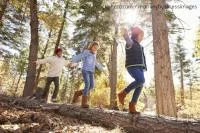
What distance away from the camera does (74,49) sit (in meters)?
23.4

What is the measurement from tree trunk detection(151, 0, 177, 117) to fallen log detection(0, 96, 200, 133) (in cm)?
165

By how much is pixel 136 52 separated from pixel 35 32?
300 inches

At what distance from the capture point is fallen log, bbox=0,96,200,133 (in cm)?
605

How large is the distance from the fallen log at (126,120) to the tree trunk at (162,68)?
1.65m

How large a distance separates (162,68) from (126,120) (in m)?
2.31

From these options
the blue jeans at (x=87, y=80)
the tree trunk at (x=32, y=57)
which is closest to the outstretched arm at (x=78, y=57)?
the blue jeans at (x=87, y=80)

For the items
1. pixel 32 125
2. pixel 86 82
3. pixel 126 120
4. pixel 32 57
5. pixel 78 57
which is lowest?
pixel 32 125

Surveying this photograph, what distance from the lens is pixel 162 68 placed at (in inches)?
326

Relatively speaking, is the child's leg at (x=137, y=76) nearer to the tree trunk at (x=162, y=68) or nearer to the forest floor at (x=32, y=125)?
the forest floor at (x=32, y=125)

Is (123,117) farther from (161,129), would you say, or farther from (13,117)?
(13,117)

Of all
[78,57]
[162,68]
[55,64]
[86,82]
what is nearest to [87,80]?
[86,82]

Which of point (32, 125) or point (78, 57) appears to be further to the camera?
point (78, 57)

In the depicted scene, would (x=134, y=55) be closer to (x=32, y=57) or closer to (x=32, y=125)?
(x=32, y=125)

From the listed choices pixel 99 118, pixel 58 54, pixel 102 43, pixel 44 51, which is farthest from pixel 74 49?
pixel 99 118
